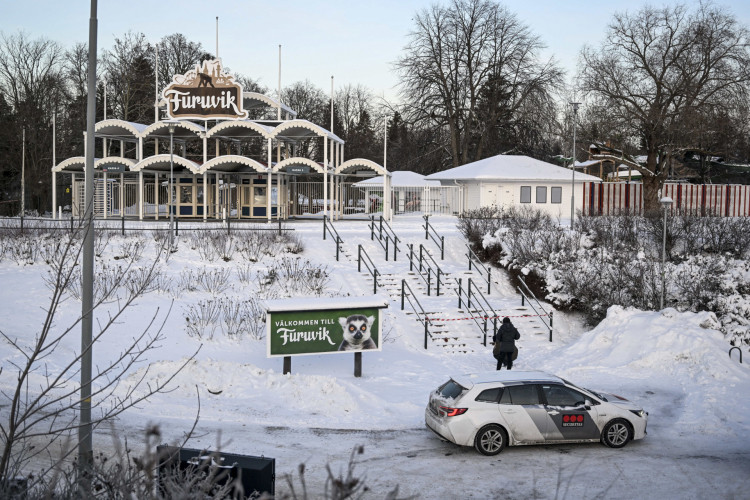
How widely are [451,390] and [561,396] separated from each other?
1.91m

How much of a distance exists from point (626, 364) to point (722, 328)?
5.41 metres

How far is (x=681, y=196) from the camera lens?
149 ft

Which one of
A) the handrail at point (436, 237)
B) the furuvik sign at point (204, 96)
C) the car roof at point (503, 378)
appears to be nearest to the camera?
the car roof at point (503, 378)

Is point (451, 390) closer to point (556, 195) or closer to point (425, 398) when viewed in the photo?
point (425, 398)

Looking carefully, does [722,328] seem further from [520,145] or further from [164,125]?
[520,145]

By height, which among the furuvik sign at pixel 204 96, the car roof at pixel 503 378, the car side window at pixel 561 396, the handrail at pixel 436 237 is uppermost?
the furuvik sign at pixel 204 96

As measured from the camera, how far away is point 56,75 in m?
60.0

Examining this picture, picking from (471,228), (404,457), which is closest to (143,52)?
(471,228)

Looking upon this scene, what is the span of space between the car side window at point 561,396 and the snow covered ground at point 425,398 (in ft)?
A: 2.59

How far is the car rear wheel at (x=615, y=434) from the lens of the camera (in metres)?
12.4

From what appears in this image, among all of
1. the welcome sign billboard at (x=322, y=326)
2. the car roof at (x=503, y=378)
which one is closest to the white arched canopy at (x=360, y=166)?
the welcome sign billboard at (x=322, y=326)

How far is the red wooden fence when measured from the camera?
4459 centimetres

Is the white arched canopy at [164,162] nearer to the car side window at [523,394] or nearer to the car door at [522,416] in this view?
the car side window at [523,394]

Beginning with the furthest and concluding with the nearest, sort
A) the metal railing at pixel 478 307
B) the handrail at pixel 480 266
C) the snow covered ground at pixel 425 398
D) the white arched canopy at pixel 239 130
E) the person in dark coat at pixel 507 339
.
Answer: the white arched canopy at pixel 239 130 < the handrail at pixel 480 266 < the metal railing at pixel 478 307 < the person in dark coat at pixel 507 339 < the snow covered ground at pixel 425 398
